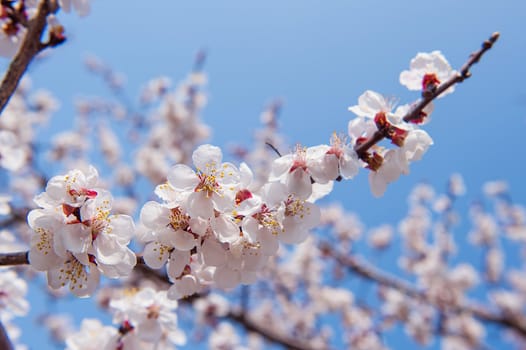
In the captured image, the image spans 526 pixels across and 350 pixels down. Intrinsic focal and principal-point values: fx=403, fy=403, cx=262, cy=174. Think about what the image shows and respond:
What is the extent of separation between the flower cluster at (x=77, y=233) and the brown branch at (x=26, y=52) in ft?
2.01

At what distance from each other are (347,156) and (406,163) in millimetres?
234

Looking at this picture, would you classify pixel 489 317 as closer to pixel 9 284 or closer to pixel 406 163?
pixel 406 163

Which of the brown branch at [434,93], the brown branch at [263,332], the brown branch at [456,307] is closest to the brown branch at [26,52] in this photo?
the brown branch at [434,93]

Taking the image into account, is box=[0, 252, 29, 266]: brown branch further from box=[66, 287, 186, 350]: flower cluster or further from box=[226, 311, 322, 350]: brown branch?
Result: box=[226, 311, 322, 350]: brown branch

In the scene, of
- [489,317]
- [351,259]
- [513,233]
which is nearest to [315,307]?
[351,259]

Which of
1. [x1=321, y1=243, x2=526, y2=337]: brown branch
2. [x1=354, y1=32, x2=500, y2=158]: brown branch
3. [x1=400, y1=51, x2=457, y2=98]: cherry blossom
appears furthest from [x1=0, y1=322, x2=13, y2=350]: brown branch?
[x1=321, y1=243, x2=526, y2=337]: brown branch

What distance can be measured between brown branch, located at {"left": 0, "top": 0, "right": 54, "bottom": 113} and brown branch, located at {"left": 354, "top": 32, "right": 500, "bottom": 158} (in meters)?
1.40

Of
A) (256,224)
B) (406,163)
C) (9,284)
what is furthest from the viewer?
(9,284)

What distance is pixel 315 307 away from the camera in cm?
774

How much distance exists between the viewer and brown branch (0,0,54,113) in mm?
1634

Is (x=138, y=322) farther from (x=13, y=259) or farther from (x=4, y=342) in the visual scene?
(x=13, y=259)

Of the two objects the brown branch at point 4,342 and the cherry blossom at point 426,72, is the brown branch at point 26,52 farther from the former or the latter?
the cherry blossom at point 426,72

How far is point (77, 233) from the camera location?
122 centimetres

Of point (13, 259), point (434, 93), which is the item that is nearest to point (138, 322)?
point (13, 259)
